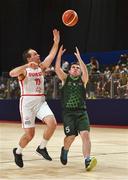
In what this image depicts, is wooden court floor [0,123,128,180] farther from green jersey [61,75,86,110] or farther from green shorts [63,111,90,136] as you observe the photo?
green jersey [61,75,86,110]

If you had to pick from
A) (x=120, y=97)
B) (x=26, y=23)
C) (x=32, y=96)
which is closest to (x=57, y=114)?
(x=120, y=97)

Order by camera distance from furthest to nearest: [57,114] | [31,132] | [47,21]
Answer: [47,21] < [57,114] < [31,132]

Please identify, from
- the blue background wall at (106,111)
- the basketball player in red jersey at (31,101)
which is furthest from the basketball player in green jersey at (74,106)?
the blue background wall at (106,111)

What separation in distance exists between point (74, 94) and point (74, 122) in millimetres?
459

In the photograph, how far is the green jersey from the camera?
8039mm

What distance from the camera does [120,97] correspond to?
20297 mm

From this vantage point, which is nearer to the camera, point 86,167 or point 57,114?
point 86,167

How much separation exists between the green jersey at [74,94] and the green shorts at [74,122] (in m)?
0.10

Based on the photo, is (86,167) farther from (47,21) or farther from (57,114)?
(47,21)

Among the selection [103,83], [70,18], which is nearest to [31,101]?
[70,18]

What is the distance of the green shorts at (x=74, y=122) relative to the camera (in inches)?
313

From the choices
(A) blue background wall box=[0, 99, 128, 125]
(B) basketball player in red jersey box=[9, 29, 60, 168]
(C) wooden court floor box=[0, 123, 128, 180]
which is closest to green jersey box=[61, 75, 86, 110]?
(B) basketball player in red jersey box=[9, 29, 60, 168]

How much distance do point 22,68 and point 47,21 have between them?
23722mm

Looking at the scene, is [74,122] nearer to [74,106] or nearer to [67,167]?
[74,106]
